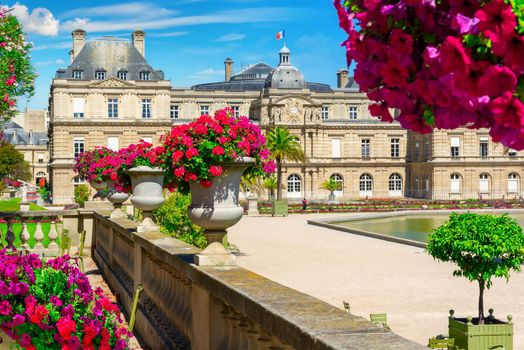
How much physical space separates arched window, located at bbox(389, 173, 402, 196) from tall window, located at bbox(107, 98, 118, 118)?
91.4 ft

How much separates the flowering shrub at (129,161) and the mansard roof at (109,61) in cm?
5315

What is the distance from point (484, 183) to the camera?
71.1 meters

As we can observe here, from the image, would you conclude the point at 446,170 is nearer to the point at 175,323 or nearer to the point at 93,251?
the point at 93,251

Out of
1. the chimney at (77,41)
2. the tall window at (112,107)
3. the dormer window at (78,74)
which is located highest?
the chimney at (77,41)

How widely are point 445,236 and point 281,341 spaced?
25.9 ft

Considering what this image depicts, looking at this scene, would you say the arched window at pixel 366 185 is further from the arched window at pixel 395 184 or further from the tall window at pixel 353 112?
the tall window at pixel 353 112

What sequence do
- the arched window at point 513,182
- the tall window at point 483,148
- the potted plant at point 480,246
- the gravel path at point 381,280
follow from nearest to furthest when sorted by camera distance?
the potted plant at point 480,246
the gravel path at point 381,280
the arched window at point 513,182
the tall window at point 483,148

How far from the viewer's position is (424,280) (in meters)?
17.3

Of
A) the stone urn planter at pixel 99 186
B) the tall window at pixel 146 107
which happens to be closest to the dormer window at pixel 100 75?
the tall window at pixel 146 107

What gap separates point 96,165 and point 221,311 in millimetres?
10987

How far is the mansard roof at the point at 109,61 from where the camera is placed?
215 ft

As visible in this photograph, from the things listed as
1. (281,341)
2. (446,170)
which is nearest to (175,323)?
(281,341)

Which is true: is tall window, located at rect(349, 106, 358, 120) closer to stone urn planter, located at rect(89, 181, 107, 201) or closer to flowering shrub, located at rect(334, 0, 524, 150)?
stone urn planter, located at rect(89, 181, 107, 201)

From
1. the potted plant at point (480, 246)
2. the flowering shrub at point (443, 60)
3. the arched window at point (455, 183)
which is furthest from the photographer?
the arched window at point (455, 183)
